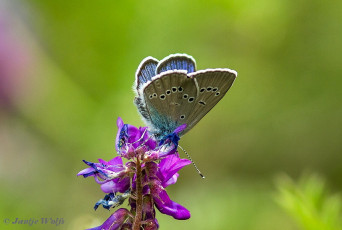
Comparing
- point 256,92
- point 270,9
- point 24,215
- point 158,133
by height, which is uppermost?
point 270,9

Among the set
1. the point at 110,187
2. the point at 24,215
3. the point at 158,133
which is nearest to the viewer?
the point at 110,187

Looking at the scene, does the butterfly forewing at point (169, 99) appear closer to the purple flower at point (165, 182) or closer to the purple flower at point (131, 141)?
the purple flower at point (131, 141)

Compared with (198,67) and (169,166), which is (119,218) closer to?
(169,166)

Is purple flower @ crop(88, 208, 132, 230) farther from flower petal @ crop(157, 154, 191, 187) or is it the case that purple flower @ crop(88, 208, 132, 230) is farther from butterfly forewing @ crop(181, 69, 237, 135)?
butterfly forewing @ crop(181, 69, 237, 135)

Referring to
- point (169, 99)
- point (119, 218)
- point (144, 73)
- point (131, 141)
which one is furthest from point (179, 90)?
point (119, 218)

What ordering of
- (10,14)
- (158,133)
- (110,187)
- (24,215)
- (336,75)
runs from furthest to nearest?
(10,14) → (336,75) → (24,215) → (158,133) → (110,187)

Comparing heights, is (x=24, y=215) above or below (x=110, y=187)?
above

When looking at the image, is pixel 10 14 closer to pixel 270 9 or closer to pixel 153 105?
pixel 270 9

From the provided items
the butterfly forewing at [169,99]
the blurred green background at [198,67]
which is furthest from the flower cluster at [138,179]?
the blurred green background at [198,67]

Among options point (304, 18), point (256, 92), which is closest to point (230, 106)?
point (256, 92)

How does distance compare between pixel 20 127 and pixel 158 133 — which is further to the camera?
pixel 20 127
